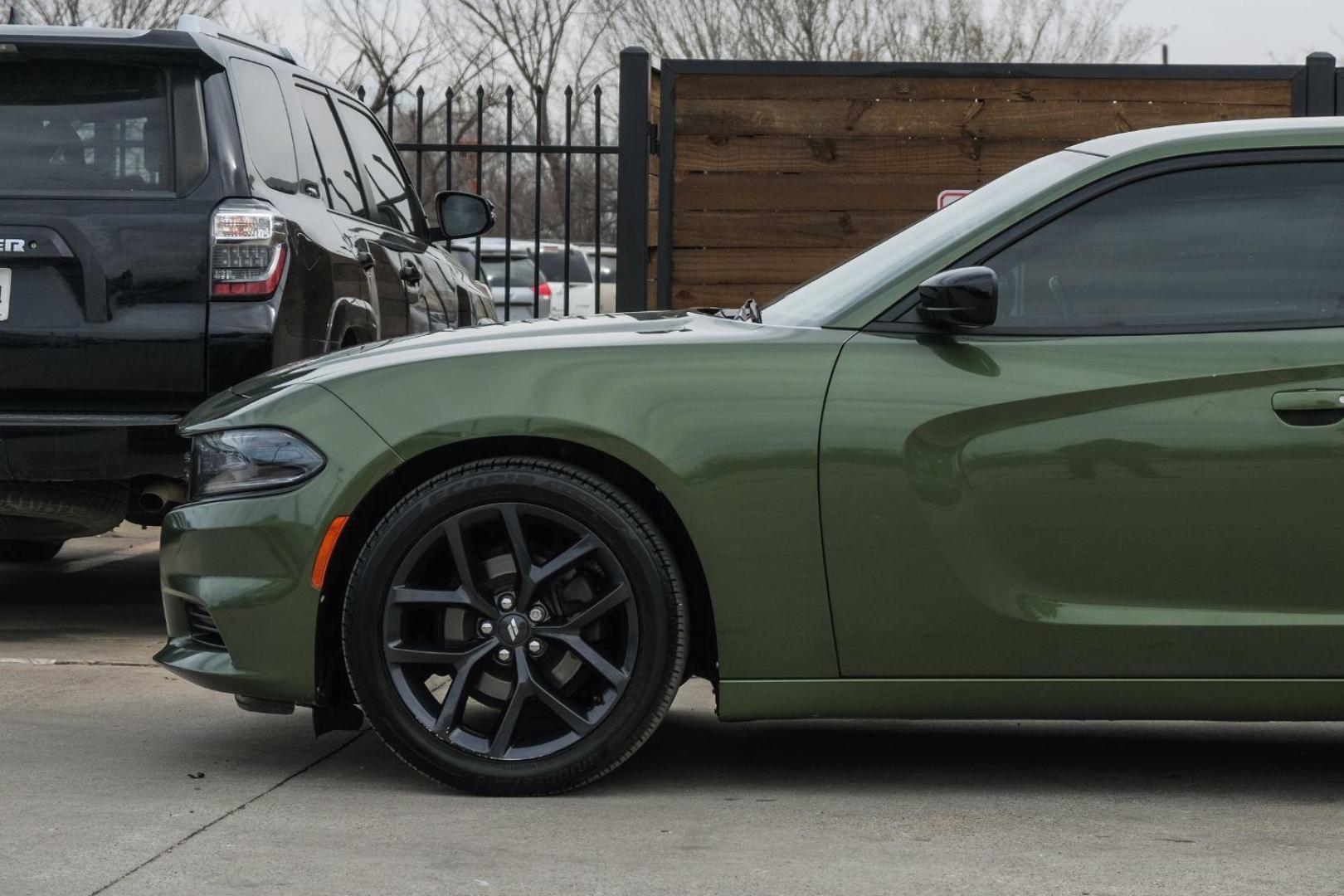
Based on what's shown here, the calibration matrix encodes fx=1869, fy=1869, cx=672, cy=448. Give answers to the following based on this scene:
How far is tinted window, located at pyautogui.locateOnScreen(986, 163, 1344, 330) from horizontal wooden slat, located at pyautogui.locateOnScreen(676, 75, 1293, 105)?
17.1 ft

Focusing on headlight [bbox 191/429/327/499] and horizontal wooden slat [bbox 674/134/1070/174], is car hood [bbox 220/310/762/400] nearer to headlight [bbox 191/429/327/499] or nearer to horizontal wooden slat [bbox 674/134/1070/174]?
headlight [bbox 191/429/327/499]

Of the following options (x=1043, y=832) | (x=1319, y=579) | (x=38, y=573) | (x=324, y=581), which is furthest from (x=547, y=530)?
(x=38, y=573)

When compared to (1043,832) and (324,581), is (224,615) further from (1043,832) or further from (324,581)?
(1043,832)

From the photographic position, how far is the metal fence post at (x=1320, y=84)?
938cm

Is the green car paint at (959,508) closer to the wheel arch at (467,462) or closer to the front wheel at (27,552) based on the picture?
the wheel arch at (467,462)

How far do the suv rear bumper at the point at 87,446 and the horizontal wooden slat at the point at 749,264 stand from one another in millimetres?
4111

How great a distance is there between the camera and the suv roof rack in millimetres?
6156

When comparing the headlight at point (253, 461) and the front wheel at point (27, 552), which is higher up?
the headlight at point (253, 461)

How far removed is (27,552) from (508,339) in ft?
16.3

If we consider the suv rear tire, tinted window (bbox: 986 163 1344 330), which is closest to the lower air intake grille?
the suv rear tire

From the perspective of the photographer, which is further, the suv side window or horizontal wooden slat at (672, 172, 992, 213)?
horizontal wooden slat at (672, 172, 992, 213)

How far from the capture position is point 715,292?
949 centimetres

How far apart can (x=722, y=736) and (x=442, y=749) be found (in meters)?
1.03

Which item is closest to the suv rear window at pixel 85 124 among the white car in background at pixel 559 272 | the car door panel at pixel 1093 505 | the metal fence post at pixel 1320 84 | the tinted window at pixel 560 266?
the car door panel at pixel 1093 505
